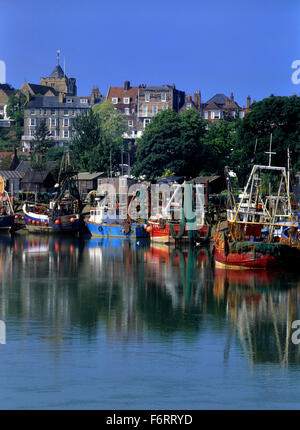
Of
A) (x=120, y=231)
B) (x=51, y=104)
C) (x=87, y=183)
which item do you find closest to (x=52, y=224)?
(x=120, y=231)

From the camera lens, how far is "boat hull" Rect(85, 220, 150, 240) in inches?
3093

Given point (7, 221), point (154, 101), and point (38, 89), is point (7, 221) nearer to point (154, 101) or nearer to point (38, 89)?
point (154, 101)

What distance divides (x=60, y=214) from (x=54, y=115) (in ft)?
310

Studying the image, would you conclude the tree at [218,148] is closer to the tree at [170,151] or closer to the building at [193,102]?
the tree at [170,151]

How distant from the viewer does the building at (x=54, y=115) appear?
17600cm

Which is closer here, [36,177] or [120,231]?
[120,231]

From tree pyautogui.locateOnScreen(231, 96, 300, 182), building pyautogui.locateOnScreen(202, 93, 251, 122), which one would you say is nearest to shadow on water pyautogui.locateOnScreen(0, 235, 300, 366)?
tree pyautogui.locateOnScreen(231, 96, 300, 182)

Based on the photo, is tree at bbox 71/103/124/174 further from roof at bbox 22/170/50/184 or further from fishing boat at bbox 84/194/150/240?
fishing boat at bbox 84/194/150/240

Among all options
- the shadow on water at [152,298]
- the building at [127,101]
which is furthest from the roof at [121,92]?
the shadow on water at [152,298]

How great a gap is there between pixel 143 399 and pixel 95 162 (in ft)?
319

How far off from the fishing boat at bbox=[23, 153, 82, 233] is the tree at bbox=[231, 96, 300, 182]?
812 inches

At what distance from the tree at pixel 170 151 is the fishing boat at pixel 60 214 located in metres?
24.6

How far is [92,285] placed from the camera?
163ft

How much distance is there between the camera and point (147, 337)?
3525cm
